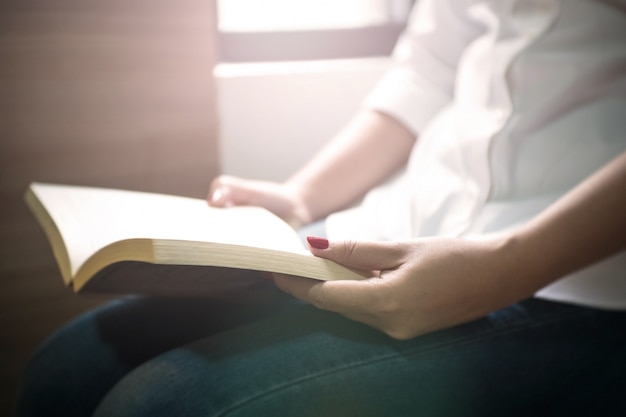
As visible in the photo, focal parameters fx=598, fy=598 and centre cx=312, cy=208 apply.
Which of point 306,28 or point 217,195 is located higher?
point 306,28

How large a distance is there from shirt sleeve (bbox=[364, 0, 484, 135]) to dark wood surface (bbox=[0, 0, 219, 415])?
0.30 metres

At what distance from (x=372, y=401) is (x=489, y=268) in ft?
0.45

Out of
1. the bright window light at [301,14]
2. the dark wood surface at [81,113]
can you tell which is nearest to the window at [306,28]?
the bright window light at [301,14]

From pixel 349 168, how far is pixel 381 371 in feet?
1.10

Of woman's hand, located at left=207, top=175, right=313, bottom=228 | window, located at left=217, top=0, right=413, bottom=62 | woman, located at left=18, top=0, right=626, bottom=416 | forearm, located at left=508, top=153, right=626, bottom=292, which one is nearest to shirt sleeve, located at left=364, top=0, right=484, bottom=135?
woman, located at left=18, top=0, right=626, bottom=416

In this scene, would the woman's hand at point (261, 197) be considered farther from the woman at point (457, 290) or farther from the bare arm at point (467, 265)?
the bare arm at point (467, 265)

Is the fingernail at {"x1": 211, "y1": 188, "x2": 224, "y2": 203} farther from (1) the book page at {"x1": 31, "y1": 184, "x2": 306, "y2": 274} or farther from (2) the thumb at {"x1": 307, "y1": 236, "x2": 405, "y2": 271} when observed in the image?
(2) the thumb at {"x1": 307, "y1": 236, "x2": 405, "y2": 271}

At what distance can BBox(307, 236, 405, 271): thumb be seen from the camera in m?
A: 0.44

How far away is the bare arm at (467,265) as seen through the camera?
0.45m

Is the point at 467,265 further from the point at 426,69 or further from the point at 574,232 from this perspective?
the point at 426,69

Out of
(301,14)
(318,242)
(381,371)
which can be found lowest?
(381,371)

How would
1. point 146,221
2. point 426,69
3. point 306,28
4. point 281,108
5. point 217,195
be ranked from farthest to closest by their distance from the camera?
point 306,28 → point 281,108 → point 426,69 → point 217,195 → point 146,221

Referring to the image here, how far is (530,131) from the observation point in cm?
58

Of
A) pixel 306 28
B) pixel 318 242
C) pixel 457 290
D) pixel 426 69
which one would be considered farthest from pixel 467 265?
pixel 306 28
